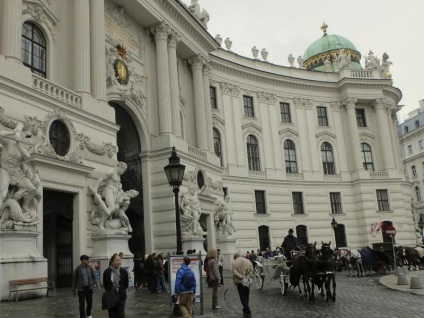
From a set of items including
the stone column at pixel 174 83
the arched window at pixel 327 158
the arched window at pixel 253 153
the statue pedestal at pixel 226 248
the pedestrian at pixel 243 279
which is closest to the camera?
the pedestrian at pixel 243 279

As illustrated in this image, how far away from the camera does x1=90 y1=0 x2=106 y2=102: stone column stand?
2267 centimetres

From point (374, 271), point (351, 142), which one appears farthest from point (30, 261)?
point (351, 142)

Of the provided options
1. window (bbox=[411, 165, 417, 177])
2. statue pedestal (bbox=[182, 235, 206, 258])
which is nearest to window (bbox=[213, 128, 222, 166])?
statue pedestal (bbox=[182, 235, 206, 258])

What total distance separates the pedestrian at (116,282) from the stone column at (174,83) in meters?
19.8

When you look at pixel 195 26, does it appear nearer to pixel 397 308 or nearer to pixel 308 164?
pixel 308 164

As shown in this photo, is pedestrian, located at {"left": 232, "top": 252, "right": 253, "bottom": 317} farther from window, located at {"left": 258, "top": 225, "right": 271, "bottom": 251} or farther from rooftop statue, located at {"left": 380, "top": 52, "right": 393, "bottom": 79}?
rooftop statue, located at {"left": 380, "top": 52, "right": 393, "bottom": 79}

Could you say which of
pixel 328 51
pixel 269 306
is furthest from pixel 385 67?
pixel 269 306

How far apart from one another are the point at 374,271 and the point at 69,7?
22.5m

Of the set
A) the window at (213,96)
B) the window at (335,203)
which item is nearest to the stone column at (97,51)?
the window at (213,96)

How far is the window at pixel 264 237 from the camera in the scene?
40.5 m

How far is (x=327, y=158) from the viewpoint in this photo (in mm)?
46812

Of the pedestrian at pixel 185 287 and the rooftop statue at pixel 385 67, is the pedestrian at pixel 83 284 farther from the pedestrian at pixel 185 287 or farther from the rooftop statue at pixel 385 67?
the rooftop statue at pixel 385 67

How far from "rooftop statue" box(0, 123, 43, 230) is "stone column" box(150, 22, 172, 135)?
1280 centimetres

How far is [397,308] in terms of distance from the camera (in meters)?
12.2
